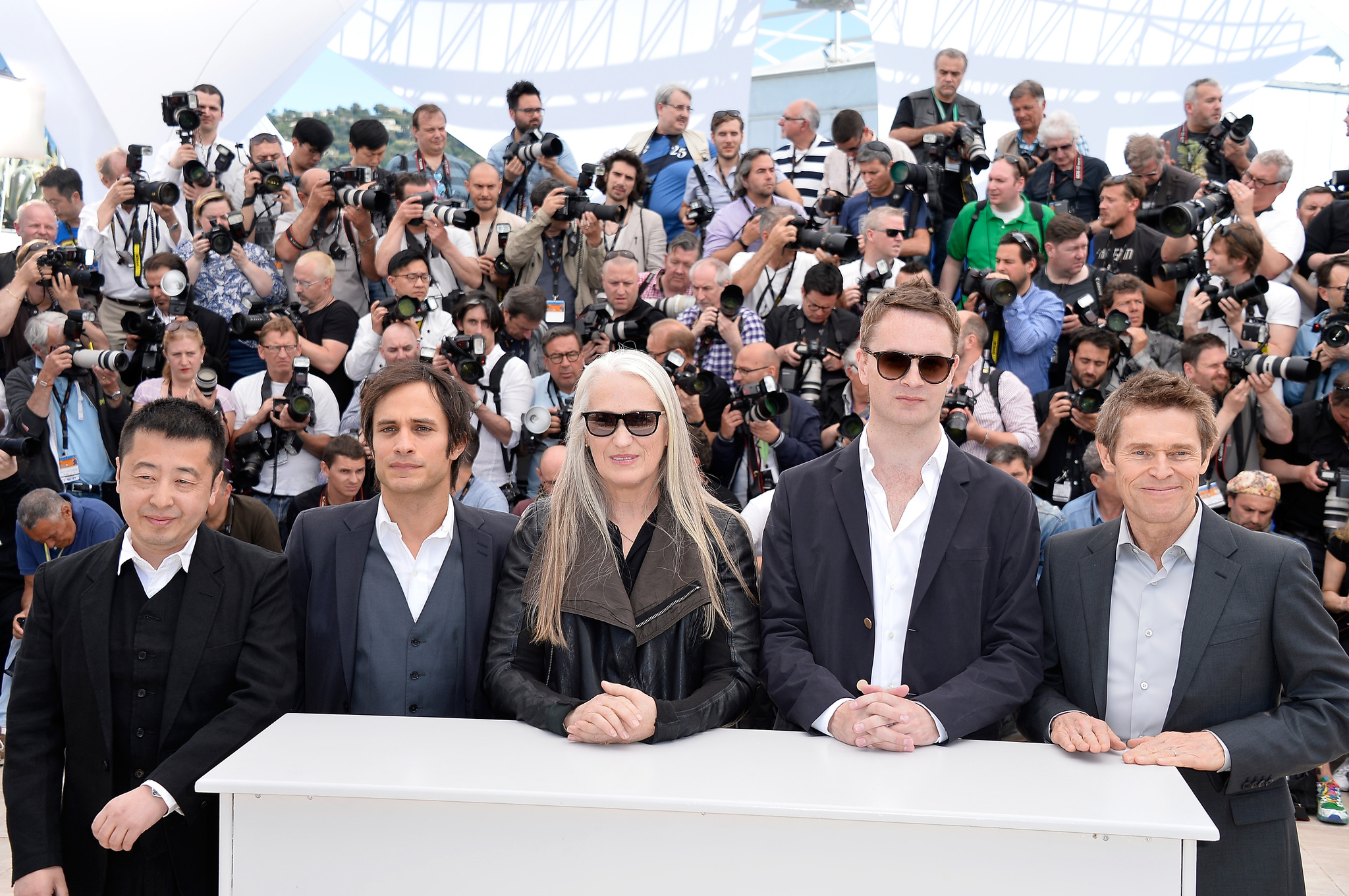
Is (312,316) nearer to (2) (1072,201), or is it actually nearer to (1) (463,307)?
(1) (463,307)

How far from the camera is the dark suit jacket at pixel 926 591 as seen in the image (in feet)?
7.22

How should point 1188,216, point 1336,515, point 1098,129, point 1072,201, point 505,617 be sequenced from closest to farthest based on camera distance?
point 505,617, point 1336,515, point 1188,216, point 1072,201, point 1098,129

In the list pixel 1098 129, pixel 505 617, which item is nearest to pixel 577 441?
pixel 505 617

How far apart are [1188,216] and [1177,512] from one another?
3.48 meters

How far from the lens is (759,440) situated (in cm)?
472

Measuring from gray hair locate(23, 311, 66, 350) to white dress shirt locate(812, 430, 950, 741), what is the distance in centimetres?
438

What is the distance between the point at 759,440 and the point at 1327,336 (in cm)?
251

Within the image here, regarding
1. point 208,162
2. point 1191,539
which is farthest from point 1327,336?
point 208,162

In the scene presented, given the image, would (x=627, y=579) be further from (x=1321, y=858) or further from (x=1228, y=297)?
(x=1228, y=297)

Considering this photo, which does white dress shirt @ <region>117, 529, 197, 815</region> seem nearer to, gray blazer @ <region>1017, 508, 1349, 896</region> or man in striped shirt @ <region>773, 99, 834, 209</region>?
gray blazer @ <region>1017, 508, 1349, 896</region>

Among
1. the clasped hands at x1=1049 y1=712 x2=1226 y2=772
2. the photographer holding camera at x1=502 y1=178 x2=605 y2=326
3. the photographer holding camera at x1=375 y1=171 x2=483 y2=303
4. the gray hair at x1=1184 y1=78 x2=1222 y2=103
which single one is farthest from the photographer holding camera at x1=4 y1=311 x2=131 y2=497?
the gray hair at x1=1184 y1=78 x2=1222 y2=103

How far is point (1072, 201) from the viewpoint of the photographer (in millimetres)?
6633

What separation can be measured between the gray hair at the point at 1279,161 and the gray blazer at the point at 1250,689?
4.71m

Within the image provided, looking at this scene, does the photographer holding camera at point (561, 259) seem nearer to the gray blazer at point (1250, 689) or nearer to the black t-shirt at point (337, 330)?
the black t-shirt at point (337, 330)
